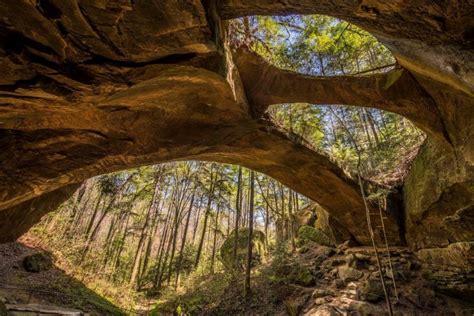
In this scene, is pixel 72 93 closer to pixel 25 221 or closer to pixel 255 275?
pixel 25 221

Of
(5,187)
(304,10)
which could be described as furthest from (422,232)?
(5,187)

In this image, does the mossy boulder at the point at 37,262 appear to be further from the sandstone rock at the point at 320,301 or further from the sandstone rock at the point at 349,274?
the sandstone rock at the point at 349,274

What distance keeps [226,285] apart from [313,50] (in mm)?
10292

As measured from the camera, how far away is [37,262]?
11.4 m

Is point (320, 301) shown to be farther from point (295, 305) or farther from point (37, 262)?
point (37, 262)

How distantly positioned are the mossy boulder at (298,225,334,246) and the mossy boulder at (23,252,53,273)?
39.1ft

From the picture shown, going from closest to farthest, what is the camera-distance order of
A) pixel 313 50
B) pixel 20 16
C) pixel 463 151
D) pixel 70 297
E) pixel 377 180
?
pixel 20 16
pixel 463 151
pixel 313 50
pixel 377 180
pixel 70 297

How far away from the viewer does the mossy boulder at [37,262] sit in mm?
11062

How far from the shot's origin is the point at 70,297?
383 inches

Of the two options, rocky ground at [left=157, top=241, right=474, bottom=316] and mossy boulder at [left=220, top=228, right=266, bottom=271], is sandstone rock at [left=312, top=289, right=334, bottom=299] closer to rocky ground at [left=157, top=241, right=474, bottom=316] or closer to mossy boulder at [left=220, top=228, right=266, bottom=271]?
rocky ground at [left=157, top=241, right=474, bottom=316]

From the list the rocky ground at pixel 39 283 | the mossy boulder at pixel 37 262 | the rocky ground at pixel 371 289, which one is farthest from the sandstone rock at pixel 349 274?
the mossy boulder at pixel 37 262

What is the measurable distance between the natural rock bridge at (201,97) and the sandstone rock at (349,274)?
4.14 ft

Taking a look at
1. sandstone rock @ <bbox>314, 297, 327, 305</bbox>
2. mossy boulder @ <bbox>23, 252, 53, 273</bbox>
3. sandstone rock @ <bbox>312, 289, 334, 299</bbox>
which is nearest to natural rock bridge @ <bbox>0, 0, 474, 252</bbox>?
sandstone rock @ <bbox>312, 289, 334, 299</bbox>

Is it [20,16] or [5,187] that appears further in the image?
[5,187]
